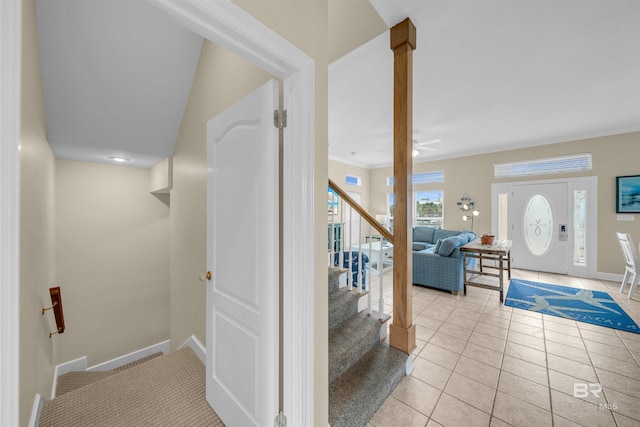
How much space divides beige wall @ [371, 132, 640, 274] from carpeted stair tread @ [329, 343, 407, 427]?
16.9 ft

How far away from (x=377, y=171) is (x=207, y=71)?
21.3 feet

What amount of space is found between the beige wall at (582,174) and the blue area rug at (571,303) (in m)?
1.39

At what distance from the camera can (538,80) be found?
2859mm

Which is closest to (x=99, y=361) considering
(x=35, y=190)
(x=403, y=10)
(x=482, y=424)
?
(x=35, y=190)

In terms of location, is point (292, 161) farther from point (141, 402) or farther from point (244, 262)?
point (141, 402)

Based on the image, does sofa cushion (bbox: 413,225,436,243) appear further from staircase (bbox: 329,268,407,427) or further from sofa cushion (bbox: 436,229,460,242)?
staircase (bbox: 329,268,407,427)

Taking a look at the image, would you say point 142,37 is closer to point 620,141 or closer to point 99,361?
point 99,361

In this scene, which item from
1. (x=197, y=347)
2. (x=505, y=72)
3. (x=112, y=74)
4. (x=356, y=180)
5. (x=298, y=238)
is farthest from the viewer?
(x=356, y=180)

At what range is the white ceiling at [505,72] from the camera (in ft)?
6.36

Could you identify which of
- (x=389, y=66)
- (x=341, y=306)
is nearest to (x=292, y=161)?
(x=341, y=306)

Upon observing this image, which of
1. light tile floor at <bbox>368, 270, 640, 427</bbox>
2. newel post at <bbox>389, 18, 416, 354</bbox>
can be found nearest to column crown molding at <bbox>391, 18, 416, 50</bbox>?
newel post at <bbox>389, 18, 416, 354</bbox>

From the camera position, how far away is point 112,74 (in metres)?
1.83

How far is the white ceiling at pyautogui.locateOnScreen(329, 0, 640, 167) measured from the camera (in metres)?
1.94

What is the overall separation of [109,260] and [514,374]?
4350 mm
